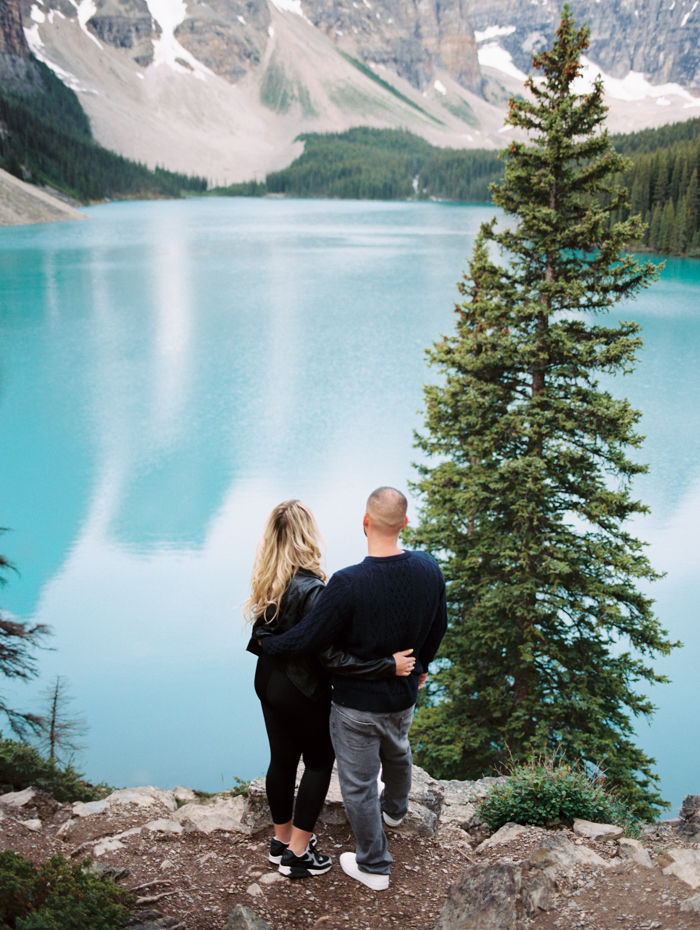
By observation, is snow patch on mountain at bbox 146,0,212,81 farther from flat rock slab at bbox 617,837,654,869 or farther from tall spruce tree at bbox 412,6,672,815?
flat rock slab at bbox 617,837,654,869

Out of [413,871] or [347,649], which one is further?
[413,871]

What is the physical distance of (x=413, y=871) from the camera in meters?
3.54

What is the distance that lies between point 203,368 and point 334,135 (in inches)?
6305

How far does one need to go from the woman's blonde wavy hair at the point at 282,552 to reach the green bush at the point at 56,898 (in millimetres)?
1218

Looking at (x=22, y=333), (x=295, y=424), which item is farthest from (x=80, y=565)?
(x=22, y=333)

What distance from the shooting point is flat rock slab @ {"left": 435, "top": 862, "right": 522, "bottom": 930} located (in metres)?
2.83

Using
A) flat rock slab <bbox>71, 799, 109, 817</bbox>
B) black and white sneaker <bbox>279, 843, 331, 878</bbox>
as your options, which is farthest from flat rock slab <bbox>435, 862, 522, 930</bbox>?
flat rock slab <bbox>71, 799, 109, 817</bbox>

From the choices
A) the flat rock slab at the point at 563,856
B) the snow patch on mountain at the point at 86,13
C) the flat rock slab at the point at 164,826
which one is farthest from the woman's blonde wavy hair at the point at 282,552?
the snow patch on mountain at the point at 86,13

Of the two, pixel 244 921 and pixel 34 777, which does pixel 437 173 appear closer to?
pixel 34 777

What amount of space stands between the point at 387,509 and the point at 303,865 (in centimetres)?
177

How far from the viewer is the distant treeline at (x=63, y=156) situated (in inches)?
3268

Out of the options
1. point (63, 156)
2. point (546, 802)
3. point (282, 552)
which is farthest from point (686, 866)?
point (63, 156)

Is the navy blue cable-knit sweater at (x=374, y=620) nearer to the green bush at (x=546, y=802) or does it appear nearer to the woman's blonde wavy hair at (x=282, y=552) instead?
the woman's blonde wavy hair at (x=282, y=552)

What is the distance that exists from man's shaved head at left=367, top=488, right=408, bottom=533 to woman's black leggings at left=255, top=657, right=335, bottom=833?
2.54 feet
